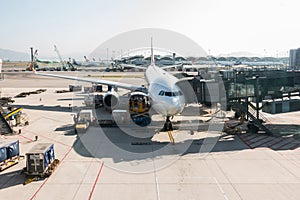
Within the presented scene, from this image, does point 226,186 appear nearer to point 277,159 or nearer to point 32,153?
point 277,159

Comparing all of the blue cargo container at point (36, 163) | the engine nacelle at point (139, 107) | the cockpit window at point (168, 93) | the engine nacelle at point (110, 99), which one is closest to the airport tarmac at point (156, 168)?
the blue cargo container at point (36, 163)

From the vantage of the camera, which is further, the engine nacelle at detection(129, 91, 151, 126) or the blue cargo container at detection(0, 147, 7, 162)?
the engine nacelle at detection(129, 91, 151, 126)

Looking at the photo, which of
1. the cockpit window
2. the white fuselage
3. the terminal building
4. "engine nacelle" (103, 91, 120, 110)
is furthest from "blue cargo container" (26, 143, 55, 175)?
the terminal building

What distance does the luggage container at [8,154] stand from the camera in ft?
56.9

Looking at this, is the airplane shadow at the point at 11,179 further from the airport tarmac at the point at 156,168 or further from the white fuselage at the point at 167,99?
the white fuselage at the point at 167,99

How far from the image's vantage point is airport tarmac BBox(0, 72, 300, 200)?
560 inches

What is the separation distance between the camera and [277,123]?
28891 mm

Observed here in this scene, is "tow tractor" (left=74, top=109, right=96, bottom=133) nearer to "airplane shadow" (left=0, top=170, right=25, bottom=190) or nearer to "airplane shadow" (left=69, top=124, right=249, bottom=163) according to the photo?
"airplane shadow" (left=69, top=124, right=249, bottom=163)

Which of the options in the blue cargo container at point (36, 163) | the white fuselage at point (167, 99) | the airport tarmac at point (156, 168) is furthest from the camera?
the white fuselage at point (167, 99)

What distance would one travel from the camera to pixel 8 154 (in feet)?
58.7

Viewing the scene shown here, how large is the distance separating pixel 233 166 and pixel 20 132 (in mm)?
19530

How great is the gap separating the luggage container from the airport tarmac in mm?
476

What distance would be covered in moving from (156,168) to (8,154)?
32.6 ft

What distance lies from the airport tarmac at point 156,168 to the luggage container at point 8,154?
48 centimetres
